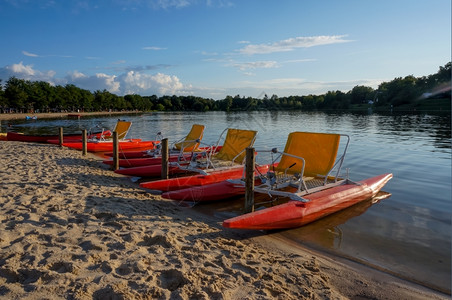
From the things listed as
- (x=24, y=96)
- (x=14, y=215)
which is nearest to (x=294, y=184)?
(x=14, y=215)

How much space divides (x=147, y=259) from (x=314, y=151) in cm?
558

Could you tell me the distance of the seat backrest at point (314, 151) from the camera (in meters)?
8.05

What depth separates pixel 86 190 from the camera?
7.67m

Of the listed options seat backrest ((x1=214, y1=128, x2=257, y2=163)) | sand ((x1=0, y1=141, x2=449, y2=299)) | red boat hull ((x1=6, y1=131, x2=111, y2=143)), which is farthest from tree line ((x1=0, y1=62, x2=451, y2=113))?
sand ((x1=0, y1=141, x2=449, y2=299))

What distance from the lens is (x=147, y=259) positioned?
13.7 ft

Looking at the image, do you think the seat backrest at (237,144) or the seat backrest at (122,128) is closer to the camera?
the seat backrest at (237,144)

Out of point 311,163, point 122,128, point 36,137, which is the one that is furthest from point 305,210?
point 36,137

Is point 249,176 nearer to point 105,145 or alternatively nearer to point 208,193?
point 208,193

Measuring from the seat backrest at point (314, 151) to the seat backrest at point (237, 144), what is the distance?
1.78 m

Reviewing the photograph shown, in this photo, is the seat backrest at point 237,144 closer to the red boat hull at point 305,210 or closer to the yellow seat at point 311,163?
the yellow seat at point 311,163

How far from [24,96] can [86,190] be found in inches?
2755

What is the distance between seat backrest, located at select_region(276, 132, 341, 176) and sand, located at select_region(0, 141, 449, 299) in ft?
9.27

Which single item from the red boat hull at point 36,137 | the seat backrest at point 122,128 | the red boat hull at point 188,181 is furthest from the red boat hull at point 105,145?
the red boat hull at point 188,181

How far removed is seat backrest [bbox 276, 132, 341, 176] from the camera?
317 inches
